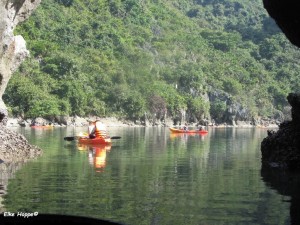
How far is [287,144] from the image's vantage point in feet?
78.9

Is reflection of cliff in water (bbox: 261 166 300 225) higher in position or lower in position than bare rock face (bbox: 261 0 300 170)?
lower

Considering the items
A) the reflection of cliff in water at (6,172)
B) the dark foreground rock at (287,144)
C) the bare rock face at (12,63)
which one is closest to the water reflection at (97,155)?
the bare rock face at (12,63)

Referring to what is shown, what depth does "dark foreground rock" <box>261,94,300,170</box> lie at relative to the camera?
23.2m

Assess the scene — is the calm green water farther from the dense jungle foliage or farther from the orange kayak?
the dense jungle foliage

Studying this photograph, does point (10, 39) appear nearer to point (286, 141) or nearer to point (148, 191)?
point (148, 191)

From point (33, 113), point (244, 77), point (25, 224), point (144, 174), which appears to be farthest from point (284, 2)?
point (244, 77)

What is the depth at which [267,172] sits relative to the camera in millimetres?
23000

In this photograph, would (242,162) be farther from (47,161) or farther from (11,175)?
(11,175)

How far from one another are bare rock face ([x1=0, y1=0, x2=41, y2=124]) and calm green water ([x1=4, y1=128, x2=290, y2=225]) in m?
4.05

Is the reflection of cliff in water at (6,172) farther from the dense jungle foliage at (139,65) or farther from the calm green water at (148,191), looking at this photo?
the dense jungle foliage at (139,65)

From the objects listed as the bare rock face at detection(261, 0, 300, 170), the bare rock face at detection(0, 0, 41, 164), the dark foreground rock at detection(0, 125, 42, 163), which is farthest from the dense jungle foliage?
the bare rock face at detection(261, 0, 300, 170)

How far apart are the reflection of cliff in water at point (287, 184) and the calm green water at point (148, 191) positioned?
0.21 m

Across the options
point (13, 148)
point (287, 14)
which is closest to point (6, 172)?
point (13, 148)

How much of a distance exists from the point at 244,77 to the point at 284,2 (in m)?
123
